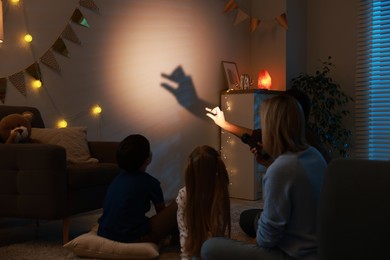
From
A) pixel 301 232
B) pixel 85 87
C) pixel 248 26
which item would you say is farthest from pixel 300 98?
pixel 248 26

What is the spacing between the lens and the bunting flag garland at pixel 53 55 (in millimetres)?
3242

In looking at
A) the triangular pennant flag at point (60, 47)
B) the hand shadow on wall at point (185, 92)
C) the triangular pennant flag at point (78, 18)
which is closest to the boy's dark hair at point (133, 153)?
the triangular pennant flag at point (60, 47)

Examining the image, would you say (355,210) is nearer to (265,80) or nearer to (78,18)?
(78,18)

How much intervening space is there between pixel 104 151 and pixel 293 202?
1.95 meters

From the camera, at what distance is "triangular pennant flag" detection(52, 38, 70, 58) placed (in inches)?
136

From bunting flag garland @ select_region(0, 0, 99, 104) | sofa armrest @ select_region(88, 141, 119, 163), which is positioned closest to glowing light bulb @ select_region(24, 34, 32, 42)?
bunting flag garland @ select_region(0, 0, 99, 104)

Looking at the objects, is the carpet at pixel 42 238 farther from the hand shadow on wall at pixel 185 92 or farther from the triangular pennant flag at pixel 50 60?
the hand shadow on wall at pixel 185 92

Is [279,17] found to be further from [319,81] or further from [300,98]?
[300,98]

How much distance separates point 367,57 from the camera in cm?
467

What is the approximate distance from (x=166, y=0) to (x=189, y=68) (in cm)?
68

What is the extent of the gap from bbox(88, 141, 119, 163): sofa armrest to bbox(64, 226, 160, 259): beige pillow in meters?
0.85

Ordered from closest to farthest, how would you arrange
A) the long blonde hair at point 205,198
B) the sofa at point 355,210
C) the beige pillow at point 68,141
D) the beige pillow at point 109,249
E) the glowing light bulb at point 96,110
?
the sofa at point 355,210 < the long blonde hair at point 205,198 < the beige pillow at point 109,249 < the beige pillow at point 68,141 < the glowing light bulb at point 96,110

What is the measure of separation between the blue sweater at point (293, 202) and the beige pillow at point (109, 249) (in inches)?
37.3

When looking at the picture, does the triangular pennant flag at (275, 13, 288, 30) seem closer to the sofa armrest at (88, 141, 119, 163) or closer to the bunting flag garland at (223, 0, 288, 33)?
the bunting flag garland at (223, 0, 288, 33)
